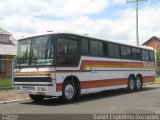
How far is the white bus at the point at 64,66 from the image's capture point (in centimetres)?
1642

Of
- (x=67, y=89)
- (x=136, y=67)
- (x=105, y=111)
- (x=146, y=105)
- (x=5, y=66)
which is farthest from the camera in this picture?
(x=5, y=66)

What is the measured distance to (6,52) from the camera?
40500 mm

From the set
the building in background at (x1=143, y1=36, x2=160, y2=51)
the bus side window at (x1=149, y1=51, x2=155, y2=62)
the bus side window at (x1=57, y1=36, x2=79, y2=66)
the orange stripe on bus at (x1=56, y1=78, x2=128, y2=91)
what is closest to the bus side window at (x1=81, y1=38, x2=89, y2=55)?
the bus side window at (x1=57, y1=36, x2=79, y2=66)

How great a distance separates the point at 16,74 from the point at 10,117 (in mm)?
5382

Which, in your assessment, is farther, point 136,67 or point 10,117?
point 136,67

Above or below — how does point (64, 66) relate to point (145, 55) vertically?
below

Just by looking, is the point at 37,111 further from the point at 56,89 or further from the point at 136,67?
the point at 136,67

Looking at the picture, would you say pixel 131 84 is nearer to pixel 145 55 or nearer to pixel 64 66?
pixel 145 55

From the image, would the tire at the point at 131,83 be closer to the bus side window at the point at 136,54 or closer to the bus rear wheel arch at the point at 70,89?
the bus side window at the point at 136,54

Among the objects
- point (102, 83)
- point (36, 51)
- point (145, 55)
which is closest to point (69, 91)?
point (36, 51)

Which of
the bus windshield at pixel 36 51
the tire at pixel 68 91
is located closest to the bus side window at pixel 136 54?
the tire at pixel 68 91

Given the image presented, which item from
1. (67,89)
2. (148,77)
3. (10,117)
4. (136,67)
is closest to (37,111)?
(10,117)

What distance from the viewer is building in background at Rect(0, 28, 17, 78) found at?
114 feet

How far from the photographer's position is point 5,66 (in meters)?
35.4
